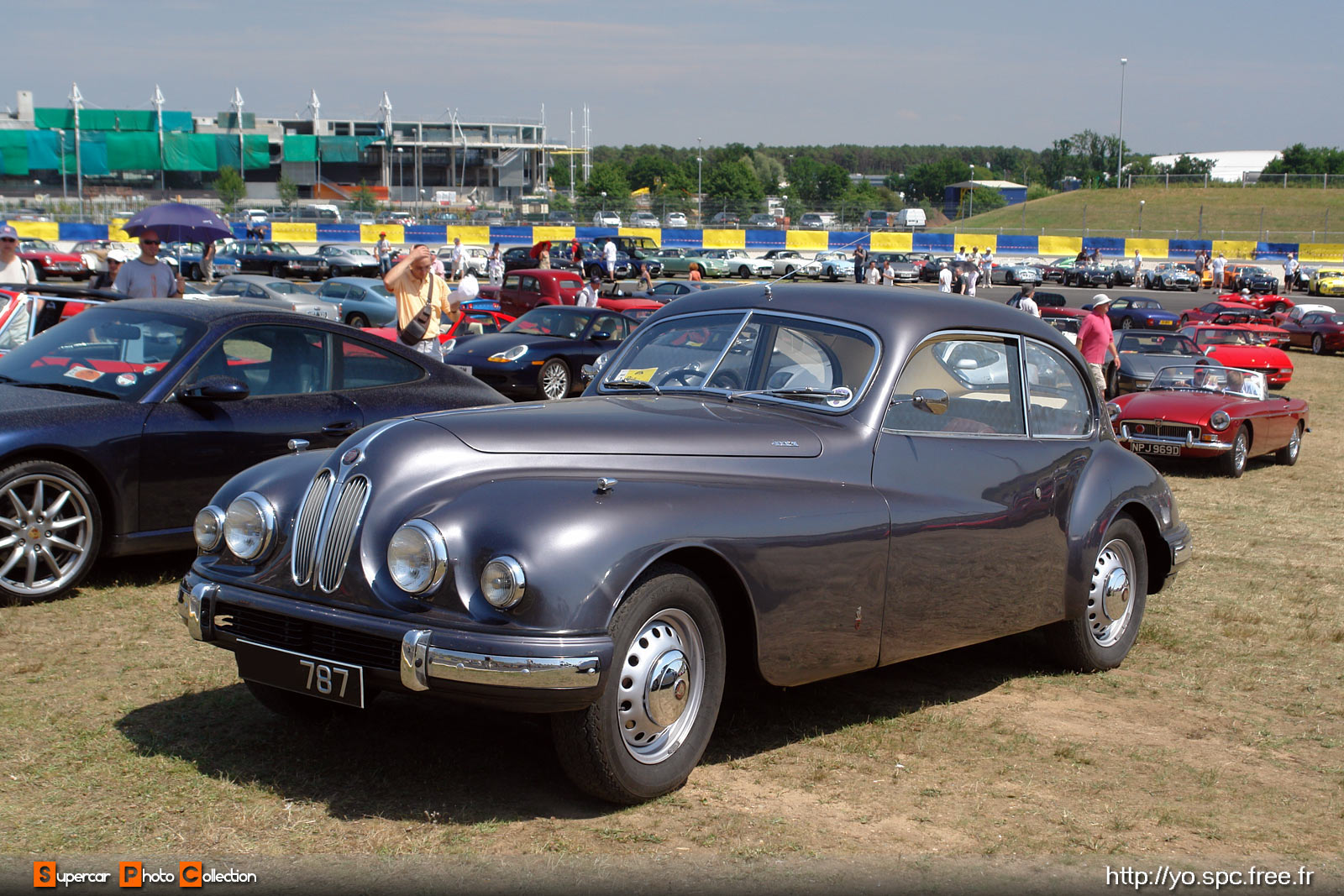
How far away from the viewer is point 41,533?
6.04 meters

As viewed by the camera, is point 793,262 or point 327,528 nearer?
point 327,528

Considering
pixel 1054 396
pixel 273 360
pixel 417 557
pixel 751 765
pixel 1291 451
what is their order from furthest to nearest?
pixel 1291 451, pixel 273 360, pixel 1054 396, pixel 751 765, pixel 417 557

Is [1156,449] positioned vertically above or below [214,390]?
below

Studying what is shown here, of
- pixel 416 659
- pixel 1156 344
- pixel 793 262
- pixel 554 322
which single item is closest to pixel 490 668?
pixel 416 659

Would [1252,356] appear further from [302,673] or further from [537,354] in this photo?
[302,673]

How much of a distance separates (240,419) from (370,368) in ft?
2.91

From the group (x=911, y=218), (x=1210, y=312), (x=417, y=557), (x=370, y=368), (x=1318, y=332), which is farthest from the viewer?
(x=911, y=218)

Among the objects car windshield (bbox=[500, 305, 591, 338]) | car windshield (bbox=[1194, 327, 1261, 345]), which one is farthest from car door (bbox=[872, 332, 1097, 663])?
car windshield (bbox=[1194, 327, 1261, 345])

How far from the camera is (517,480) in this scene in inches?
151

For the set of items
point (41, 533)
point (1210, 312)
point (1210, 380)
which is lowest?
point (41, 533)

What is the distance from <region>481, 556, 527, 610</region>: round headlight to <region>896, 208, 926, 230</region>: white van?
6858cm

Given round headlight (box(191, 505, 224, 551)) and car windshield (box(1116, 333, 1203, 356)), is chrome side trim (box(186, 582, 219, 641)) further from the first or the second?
car windshield (box(1116, 333, 1203, 356))

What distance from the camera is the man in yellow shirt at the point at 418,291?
9891mm

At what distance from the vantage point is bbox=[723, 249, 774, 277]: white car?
54281 millimetres
